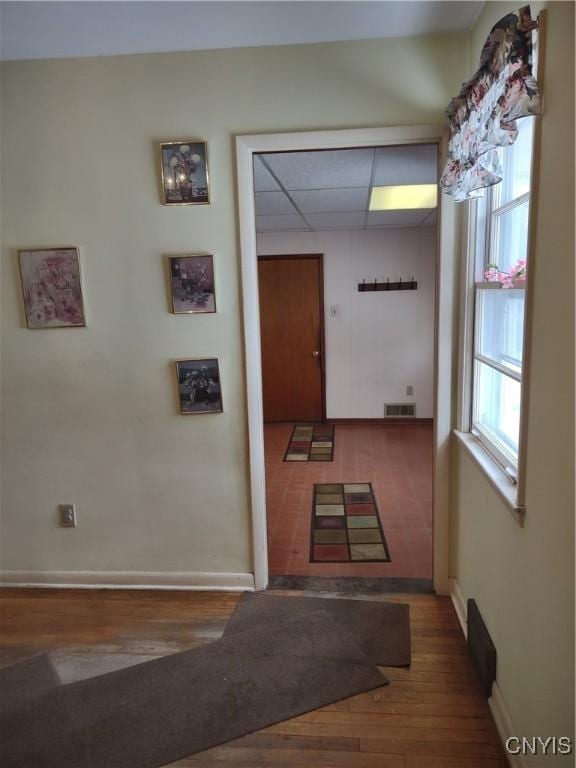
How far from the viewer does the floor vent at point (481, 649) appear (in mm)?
1676

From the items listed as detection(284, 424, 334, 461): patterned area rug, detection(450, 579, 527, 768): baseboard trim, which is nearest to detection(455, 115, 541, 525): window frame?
detection(450, 579, 527, 768): baseboard trim

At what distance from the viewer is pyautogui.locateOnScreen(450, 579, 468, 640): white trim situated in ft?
6.83

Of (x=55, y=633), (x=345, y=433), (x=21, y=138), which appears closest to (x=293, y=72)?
(x=21, y=138)

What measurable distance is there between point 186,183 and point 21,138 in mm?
786

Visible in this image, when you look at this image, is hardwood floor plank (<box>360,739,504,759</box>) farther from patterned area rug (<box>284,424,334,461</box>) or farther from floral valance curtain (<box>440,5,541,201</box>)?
patterned area rug (<box>284,424,334,461</box>)

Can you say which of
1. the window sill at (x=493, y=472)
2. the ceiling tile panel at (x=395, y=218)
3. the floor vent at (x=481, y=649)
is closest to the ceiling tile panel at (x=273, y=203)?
the ceiling tile panel at (x=395, y=218)

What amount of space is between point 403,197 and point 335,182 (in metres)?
0.82

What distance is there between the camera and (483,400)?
207 cm

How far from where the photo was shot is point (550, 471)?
120 cm

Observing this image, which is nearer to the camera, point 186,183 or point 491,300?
point 491,300

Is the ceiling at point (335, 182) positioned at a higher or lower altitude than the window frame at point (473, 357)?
higher

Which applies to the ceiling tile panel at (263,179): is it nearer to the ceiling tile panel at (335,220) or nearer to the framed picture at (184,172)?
the framed picture at (184,172)

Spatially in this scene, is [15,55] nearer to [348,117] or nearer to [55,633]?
[348,117]

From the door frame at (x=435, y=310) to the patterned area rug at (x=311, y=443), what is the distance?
214 cm
